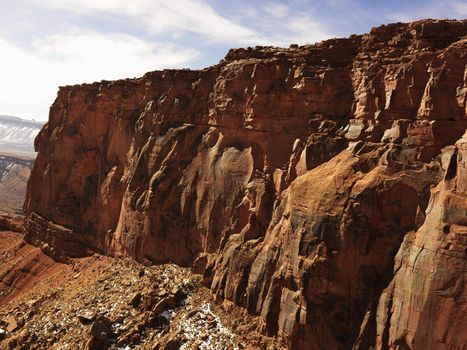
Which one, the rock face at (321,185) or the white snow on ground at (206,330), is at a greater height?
the rock face at (321,185)

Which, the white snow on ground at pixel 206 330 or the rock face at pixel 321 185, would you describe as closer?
the rock face at pixel 321 185

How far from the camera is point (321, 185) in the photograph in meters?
24.7

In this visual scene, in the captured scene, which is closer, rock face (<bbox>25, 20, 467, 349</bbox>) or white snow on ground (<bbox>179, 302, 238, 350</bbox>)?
rock face (<bbox>25, 20, 467, 349</bbox>)

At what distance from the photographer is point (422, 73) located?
22938 mm

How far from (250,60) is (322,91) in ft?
26.0

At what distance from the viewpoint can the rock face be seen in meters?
20.4

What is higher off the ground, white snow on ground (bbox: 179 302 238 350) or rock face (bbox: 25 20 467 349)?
rock face (bbox: 25 20 467 349)

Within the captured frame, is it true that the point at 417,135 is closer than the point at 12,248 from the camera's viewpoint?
Yes

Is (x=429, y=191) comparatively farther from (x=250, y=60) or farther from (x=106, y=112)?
(x=106, y=112)

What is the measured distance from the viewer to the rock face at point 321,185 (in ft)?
66.8

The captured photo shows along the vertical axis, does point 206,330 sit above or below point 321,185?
below

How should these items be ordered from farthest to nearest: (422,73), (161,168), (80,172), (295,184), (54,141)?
(54,141) < (80,172) < (161,168) < (295,184) < (422,73)

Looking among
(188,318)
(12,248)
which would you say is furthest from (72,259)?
(188,318)

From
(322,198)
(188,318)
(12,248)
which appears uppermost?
(322,198)
